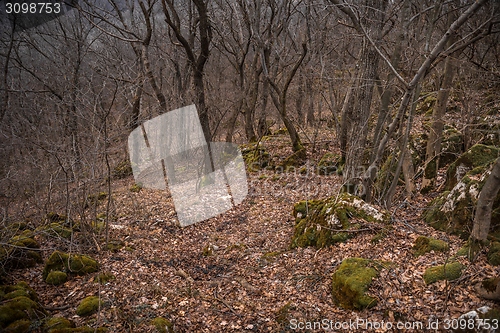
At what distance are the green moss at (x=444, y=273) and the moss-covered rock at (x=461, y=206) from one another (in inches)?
36.6

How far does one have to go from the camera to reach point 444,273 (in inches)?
157

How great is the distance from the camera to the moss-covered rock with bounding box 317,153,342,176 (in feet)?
33.7

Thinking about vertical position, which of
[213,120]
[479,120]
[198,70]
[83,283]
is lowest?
[83,283]

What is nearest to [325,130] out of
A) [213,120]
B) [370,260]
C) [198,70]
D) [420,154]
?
[213,120]

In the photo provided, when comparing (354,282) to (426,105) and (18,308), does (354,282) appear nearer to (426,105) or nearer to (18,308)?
(18,308)

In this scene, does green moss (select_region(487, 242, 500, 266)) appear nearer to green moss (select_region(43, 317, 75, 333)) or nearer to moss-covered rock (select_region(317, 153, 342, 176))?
green moss (select_region(43, 317, 75, 333))

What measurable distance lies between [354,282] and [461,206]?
2.38 meters

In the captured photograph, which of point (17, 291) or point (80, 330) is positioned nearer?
point (80, 330)

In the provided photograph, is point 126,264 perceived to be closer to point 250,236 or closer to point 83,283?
point 83,283

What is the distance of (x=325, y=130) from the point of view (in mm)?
14984

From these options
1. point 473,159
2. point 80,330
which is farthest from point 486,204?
point 80,330

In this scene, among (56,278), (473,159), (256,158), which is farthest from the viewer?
(256,158)

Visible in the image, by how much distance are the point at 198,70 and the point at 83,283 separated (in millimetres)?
6376

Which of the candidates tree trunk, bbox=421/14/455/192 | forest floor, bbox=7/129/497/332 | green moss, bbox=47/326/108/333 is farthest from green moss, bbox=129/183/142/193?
tree trunk, bbox=421/14/455/192
